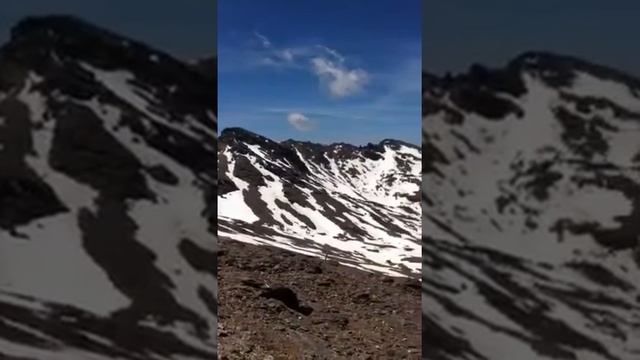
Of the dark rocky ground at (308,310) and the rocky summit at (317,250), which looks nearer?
the dark rocky ground at (308,310)

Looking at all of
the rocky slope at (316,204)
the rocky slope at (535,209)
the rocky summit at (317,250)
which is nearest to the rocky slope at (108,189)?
the rocky slope at (535,209)

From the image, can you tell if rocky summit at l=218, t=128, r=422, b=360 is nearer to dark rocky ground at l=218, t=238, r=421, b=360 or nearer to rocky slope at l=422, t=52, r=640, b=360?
dark rocky ground at l=218, t=238, r=421, b=360

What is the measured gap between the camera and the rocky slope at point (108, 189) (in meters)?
4.20

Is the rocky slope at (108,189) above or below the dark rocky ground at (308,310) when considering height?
above

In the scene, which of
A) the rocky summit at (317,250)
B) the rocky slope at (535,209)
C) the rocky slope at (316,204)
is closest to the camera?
the rocky slope at (535,209)

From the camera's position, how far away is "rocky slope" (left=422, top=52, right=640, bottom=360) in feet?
13.1

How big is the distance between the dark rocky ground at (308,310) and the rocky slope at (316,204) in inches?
740

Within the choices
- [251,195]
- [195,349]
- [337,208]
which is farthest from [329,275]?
[337,208]

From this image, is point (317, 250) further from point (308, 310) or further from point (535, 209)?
point (535, 209)

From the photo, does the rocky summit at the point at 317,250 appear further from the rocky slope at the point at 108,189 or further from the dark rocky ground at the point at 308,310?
the rocky slope at the point at 108,189

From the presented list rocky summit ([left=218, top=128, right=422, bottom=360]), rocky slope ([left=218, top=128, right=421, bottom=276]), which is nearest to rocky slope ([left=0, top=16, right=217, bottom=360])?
rocky summit ([left=218, top=128, right=422, bottom=360])

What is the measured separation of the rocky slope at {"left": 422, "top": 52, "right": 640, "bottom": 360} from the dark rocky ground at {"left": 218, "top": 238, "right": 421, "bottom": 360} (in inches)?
303

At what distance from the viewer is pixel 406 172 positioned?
11125 cm

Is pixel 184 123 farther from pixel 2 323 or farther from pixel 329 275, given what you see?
pixel 329 275
